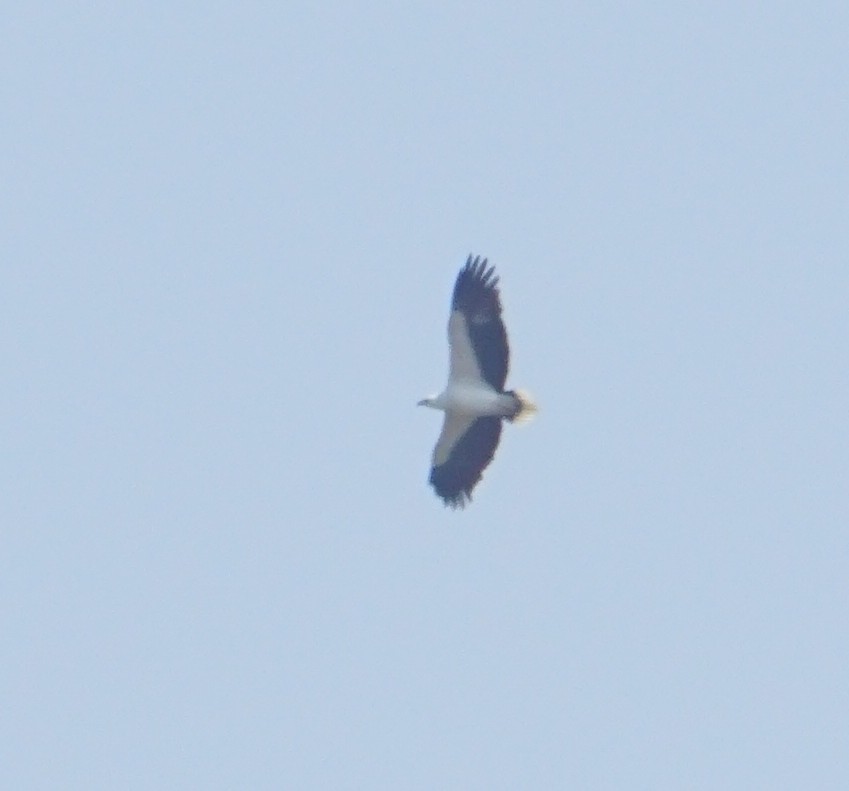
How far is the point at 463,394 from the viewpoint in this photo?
199ft

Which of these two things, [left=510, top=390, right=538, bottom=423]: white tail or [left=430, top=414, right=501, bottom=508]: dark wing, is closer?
[left=510, top=390, right=538, bottom=423]: white tail

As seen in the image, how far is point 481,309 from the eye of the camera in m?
59.8

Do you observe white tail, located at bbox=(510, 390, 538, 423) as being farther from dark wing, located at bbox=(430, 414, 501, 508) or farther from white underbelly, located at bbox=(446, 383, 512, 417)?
dark wing, located at bbox=(430, 414, 501, 508)

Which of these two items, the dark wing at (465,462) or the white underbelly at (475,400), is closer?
the white underbelly at (475,400)

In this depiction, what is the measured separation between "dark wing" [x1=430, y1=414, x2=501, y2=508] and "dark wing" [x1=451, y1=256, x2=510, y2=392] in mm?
1485

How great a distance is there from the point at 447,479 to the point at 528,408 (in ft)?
6.95

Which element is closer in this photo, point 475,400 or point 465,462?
point 475,400

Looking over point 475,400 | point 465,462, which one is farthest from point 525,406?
point 465,462

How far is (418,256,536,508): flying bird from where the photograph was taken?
197ft

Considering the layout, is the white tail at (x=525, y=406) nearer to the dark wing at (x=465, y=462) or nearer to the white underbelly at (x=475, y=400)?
the white underbelly at (x=475, y=400)

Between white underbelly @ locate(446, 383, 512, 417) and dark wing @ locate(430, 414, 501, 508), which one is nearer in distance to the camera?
white underbelly @ locate(446, 383, 512, 417)

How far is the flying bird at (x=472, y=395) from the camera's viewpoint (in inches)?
2359

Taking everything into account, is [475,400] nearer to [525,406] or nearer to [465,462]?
[525,406]

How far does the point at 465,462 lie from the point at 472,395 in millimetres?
1528
